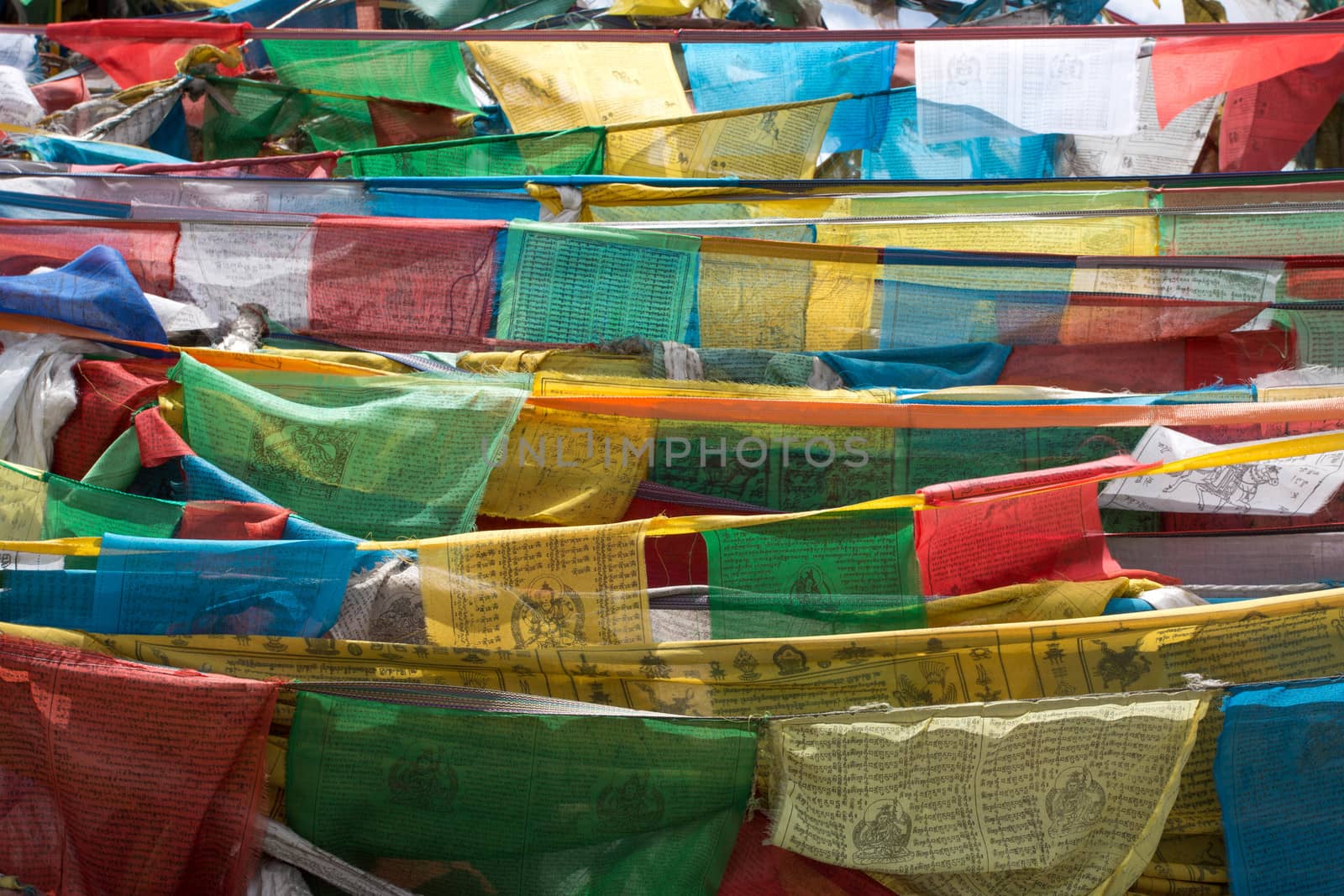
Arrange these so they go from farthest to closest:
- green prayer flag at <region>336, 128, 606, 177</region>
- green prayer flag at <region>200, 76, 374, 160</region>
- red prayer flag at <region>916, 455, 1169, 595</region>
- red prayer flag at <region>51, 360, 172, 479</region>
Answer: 1. green prayer flag at <region>200, 76, 374, 160</region>
2. green prayer flag at <region>336, 128, 606, 177</region>
3. red prayer flag at <region>51, 360, 172, 479</region>
4. red prayer flag at <region>916, 455, 1169, 595</region>

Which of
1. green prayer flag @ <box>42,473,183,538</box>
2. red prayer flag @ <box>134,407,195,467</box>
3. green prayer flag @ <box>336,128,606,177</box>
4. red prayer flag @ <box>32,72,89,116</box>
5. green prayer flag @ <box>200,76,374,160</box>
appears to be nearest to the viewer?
green prayer flag @ <box>42,473,183,538</box>

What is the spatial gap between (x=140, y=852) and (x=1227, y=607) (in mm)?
1482

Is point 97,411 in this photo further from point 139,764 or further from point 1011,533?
point 1011,533

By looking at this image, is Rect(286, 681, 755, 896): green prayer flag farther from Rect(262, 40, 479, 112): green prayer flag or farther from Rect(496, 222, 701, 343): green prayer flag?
Rect(262, 40, 479, 112): green prayer flag

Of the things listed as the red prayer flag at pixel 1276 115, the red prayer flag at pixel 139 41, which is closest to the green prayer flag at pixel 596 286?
the red prayer flag at pixel 139 41

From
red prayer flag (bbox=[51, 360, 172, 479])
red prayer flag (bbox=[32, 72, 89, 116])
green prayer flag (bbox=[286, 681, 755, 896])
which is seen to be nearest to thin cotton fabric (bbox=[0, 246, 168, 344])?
red prayer flag (bbox=[51, 360, 172, 479])

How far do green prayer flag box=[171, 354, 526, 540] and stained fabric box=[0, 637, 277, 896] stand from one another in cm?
50

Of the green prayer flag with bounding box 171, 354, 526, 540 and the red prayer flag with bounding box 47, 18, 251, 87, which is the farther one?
the red prayer flag with bounding box 47, 18, 251, 87

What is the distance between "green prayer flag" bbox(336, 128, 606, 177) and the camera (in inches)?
111

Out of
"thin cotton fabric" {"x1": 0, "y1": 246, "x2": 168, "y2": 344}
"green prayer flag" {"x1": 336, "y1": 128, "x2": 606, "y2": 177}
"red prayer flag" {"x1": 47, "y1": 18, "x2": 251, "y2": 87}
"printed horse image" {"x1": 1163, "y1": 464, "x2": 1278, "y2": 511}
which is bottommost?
"printed horse image" {"x1": 1163, "y1": 464, "x2": 1278, "y2": 511}

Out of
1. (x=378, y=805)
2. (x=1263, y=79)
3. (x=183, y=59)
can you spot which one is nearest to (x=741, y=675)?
(x=378, y=805)

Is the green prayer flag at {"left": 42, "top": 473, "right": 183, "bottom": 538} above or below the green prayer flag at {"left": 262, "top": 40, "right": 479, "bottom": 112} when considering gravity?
below

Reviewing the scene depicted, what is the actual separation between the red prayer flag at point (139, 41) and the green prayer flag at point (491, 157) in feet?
1.89

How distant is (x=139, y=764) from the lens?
1.42 m
